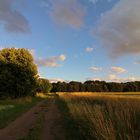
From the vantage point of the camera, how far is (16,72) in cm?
4241

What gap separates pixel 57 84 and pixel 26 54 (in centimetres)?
13951

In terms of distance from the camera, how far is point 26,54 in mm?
45719

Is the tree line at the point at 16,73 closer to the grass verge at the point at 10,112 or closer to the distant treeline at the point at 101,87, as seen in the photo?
the grass verge at the point at 10,112

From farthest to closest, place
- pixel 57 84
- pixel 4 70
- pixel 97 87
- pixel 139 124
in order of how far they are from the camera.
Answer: pixel 57 84 → pixel 97 87 → pixel 4 70 → pixel 139 124

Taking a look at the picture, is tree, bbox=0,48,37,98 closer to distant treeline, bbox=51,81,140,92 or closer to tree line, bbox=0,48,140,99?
tree line, bbox=0,48,140,99

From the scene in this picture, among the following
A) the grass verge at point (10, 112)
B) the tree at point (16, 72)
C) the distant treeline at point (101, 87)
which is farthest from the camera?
the distant treeline at point (101, 87)

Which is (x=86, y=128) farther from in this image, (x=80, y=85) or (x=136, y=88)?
(x=80, y=85)

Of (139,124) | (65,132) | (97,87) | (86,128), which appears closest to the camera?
(139,124)

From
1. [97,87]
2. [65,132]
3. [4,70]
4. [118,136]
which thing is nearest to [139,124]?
[118,136]

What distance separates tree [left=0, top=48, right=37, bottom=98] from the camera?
136ft

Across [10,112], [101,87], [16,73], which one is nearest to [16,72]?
[16,73]

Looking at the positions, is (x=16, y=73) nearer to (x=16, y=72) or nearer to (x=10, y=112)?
(x=16, y=72)

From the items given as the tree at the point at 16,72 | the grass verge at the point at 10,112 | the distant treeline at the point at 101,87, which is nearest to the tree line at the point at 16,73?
the tree at the point at 16,72

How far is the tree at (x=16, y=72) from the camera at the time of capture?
41469mm
